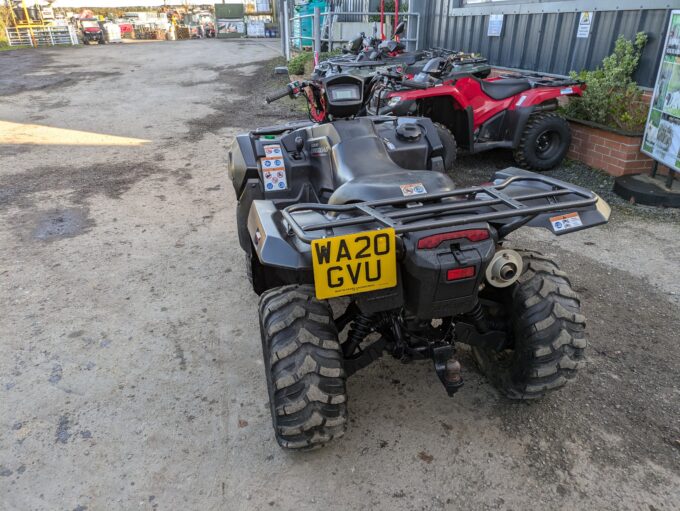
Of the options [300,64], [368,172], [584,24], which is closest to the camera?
[368,172]

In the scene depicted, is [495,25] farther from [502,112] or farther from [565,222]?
[565,222]

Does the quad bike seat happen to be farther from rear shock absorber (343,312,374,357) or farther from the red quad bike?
the red quad bike

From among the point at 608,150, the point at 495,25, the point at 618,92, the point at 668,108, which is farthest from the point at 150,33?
the point at 668,108

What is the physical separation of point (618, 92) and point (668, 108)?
36.9 inches

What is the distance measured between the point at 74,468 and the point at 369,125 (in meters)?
2.41

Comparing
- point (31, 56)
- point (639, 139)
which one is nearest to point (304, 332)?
point (639, 139)

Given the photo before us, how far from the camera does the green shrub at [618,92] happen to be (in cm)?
584

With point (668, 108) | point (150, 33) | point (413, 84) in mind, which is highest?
point (413, 84)

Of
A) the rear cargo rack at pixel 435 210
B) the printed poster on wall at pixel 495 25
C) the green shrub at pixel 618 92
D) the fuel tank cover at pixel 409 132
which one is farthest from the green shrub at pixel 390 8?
the rear cargo rack at pixel 435 210

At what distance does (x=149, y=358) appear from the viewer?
314cm

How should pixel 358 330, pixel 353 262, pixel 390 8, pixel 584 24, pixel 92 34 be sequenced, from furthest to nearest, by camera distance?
pixel 92 34 → pixel 390 8 → pixel 584 24 → pixel 358 330 → pixel 353 262

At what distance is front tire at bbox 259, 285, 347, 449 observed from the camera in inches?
84.9

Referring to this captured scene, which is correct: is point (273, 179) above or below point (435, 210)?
below

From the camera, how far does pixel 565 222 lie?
2221mm
